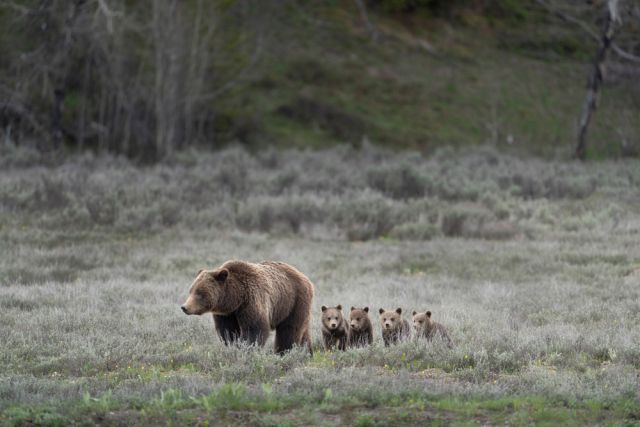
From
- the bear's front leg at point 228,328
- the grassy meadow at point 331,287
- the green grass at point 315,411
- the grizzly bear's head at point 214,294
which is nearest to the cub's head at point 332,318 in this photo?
the grassy meadow at point 331,287

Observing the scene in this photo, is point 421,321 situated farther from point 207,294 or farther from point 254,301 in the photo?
Result: point 207,294

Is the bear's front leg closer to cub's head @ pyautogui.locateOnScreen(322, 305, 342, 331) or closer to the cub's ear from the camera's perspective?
the cub's ear

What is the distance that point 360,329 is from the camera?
9.96 metres

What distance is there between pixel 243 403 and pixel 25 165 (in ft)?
74.8

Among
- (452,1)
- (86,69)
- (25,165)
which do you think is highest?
(452,1)

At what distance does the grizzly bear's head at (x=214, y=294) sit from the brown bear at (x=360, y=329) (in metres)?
1.79

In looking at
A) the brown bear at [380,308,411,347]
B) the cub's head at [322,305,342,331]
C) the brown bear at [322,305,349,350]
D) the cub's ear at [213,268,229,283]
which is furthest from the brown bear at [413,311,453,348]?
the cub's ear at [213,268,229,283]

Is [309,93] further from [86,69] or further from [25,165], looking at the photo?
[25,165]

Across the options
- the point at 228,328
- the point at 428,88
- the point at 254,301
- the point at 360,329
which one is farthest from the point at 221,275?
the point at 428,88

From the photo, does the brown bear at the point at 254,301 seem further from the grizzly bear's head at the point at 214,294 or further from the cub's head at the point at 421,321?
the cub's head at the point at 421,321

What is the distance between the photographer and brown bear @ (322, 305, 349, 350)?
31.1 feet

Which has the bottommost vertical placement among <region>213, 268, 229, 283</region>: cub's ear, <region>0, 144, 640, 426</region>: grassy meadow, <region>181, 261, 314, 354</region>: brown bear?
<region>0, 144, 640, 426</region>: grassy meadow

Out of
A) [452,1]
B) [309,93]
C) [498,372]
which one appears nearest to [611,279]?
[498,372]

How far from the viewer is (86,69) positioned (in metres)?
39.8
